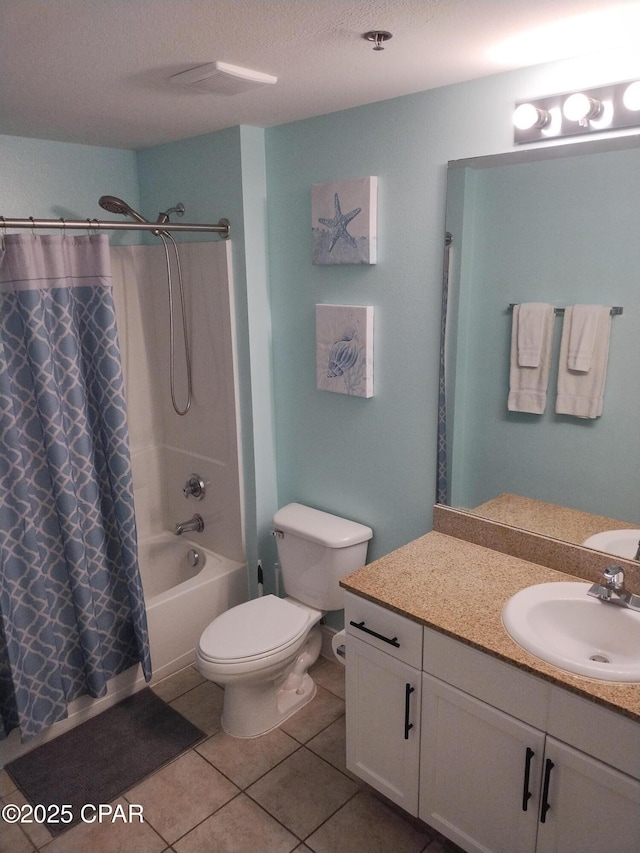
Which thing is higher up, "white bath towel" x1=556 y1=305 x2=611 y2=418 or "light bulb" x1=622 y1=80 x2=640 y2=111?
"light bulb" x1=622 y1=80 x2=640 y2=111

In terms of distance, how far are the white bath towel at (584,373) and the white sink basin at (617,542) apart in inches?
14.6

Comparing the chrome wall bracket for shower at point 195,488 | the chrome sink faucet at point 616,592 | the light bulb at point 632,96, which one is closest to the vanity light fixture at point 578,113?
the light bulb at point 632,96

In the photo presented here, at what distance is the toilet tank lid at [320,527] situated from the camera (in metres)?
2.59

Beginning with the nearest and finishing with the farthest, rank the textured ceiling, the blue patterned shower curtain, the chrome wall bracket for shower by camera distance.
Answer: the textured ceiling < the blue patterned shower curtain < the chrome wall bracket for shower

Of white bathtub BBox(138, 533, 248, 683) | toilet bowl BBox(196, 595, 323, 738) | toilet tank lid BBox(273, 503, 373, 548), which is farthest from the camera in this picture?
white bathtub BBox(138, 533, 248, 683)

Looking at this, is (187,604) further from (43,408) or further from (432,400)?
(432,400)

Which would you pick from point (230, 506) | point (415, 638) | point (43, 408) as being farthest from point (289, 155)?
point (415, 638)

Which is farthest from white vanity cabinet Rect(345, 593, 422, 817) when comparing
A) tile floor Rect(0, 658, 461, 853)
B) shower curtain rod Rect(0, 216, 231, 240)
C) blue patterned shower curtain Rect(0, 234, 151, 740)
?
shower curtain rod Rect(0, 216, 231, 240)

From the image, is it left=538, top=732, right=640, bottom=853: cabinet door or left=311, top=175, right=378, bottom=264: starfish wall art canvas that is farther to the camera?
left=311, top=175, right=378, bottom=264: starfish wall art canvas

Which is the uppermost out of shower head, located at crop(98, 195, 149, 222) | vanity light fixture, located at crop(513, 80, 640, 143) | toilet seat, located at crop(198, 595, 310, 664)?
vanity light fixture, located at crop(513, 80, 640, 143)

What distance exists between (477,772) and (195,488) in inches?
75.0

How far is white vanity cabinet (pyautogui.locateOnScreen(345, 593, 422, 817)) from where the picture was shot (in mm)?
1879

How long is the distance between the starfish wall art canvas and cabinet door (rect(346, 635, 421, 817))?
4.57 feet

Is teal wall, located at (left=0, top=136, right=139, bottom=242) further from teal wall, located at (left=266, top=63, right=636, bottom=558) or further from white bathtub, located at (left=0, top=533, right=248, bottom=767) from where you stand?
white bathtub, located at (left=0, top=533, right=248, bottom=767)
